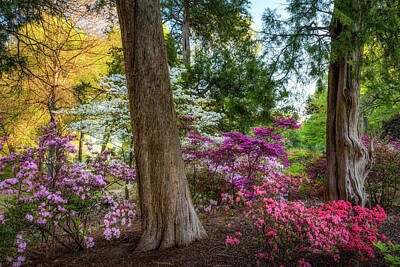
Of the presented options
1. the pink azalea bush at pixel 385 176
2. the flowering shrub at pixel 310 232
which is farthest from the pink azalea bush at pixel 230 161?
the flowering shrub at pixel 310 232

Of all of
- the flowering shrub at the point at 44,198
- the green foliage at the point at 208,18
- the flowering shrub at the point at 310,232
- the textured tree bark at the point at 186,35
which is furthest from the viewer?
the textured tree bark at the point at 186,35

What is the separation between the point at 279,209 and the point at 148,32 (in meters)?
2.41

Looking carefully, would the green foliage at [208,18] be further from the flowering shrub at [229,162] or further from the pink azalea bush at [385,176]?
the pink azalea bush at [385,176]

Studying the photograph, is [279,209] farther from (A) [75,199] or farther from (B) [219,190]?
(B) [219,190]

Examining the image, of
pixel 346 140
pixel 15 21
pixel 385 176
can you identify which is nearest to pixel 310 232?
pixel 346 140

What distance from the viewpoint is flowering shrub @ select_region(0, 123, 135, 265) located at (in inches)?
98.0

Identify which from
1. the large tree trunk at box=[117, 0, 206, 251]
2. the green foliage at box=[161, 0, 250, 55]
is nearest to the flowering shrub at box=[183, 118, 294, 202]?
the large tree trunk at box=[117, 0, 206, 251]

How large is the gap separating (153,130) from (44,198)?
4.80 ft

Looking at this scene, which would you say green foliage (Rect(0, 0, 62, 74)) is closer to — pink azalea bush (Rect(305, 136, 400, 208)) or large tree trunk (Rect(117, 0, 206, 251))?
large tree trunk (Rect(117, 0, 206, 251))

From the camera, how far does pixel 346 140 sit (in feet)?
13.1

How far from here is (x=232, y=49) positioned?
9312mm

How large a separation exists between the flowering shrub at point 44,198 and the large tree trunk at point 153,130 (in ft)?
2.43

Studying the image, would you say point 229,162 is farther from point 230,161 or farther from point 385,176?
point 385,176

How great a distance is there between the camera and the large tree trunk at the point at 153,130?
270cm
